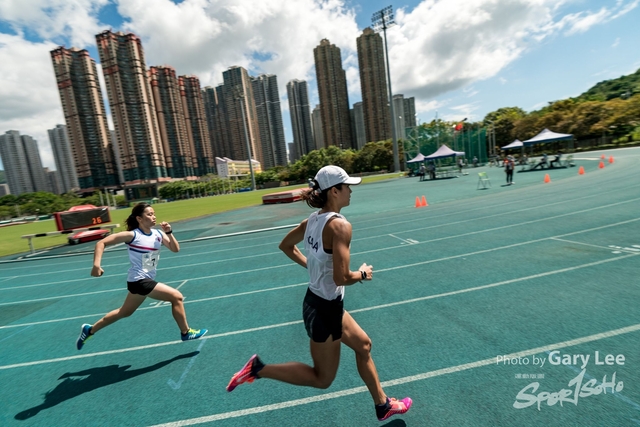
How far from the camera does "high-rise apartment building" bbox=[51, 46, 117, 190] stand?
116 metres

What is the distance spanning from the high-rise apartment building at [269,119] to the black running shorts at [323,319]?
544ft

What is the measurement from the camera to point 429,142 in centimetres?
4725

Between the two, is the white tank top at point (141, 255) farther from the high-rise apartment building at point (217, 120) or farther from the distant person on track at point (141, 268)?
the high-rise apartment building at point (217, 120)

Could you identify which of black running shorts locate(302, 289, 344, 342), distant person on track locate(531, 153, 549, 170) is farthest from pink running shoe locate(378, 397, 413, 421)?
distant person on track locate(531, 153, 549, 170)

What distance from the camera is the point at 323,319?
238cm

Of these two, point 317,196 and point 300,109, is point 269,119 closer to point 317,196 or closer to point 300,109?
point 300,109

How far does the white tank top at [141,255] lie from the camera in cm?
407

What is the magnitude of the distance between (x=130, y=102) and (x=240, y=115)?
4757 centimetres

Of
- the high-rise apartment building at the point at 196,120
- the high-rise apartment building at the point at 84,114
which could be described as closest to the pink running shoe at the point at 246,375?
the high-rise apartment building at the point at 84,114

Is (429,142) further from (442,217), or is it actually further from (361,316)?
(361,316)

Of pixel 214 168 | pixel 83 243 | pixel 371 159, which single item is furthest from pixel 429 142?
pixel 214 168

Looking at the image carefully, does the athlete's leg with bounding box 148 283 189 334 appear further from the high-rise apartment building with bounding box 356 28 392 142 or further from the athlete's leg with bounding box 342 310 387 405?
the high-rise apartment building with bounding box 356 28 392 142

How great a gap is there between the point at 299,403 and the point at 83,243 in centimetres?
1885

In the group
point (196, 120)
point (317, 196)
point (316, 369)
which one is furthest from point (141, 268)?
point (196, 120)
